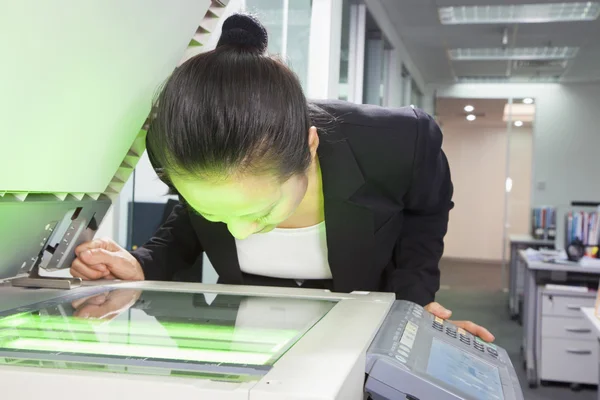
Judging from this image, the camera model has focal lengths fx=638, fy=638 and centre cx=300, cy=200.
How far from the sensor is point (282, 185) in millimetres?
994

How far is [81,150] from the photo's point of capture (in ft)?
2.84

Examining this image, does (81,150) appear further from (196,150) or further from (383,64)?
(383,64)

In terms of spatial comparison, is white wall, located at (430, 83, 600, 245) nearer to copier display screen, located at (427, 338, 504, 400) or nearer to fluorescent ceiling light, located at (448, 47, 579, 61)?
fluorescent ceiling light, located at (448, 47, 579, 61)

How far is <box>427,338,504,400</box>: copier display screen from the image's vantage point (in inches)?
28.9

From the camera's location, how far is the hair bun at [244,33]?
3.42ft

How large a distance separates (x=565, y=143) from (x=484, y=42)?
252 cm

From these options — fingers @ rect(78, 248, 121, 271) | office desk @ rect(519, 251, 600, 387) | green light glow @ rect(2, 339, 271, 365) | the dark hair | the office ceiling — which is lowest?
office desk @ rect(519, 251, 600, 387)

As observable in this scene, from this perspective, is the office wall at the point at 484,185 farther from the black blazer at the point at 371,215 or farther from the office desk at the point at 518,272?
the black blazer at the point at 371,215

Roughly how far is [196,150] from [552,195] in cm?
829

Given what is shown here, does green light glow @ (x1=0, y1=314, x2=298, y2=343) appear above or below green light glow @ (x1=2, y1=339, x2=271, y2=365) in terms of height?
Result: below

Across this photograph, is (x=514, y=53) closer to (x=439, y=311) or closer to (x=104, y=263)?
(x=439, y=311)

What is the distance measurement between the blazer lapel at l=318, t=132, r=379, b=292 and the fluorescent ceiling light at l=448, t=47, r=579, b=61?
6.20m

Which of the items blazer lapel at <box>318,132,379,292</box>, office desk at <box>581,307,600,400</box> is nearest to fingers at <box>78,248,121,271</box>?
blazer lapel at <box>318,132,379,292</box>

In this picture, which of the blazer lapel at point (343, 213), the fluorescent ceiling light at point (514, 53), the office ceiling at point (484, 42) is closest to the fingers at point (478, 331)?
the blazer lapel at point (343, 213)
